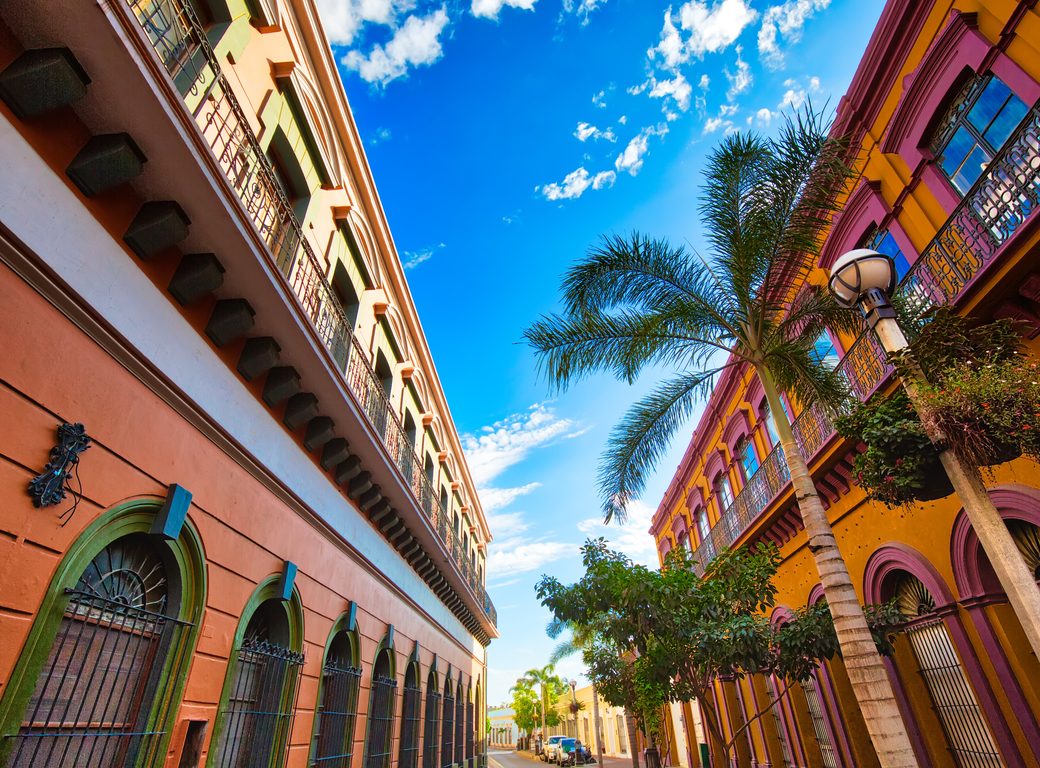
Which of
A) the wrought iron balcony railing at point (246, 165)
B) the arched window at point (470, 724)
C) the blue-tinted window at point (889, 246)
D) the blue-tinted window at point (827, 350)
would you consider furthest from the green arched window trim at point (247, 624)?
the arched window at point (470, 724)

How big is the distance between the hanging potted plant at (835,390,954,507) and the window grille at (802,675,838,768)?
7.90 metres

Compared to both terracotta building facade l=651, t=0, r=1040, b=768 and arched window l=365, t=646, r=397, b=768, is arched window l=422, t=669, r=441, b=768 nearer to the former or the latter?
arched window l=365, t=646, r=397, b=768

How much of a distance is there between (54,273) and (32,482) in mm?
1276

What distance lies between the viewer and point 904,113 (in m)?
7.80

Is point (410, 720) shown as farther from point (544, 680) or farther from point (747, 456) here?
point (544, 680)

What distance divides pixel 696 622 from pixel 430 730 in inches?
318

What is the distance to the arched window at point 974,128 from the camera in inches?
253

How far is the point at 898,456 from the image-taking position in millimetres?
4516

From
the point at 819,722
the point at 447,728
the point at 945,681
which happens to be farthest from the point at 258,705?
the point at 447,728

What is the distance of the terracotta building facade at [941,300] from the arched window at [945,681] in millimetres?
23

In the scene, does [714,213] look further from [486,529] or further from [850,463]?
[486,529]

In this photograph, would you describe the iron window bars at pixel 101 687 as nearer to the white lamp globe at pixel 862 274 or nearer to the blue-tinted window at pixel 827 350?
the white lamp globe at pixel 862 274

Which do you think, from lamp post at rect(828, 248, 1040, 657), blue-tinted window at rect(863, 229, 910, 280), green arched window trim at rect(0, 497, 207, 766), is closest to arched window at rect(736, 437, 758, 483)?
blue-tinted window at rect(863, 229, 910, 280)

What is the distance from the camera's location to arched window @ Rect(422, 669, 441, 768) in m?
12.6
